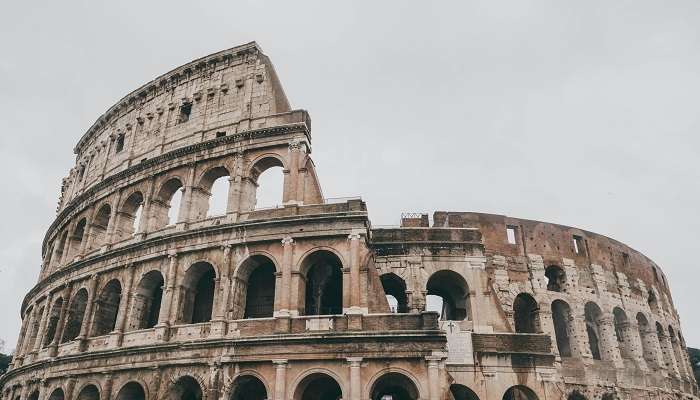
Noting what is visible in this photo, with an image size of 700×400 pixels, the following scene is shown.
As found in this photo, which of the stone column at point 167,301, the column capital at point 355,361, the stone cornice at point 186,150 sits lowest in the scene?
the column capital at point 355,361

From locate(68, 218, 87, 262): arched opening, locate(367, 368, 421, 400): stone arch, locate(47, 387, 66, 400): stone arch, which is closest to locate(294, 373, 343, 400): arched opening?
locate(367, 368, 421, 400): stone arch

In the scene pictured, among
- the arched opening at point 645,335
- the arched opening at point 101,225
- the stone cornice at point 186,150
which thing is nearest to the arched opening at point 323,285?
the stone cornice at point 186,150

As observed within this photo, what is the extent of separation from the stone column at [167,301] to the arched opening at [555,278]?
49.2 feet

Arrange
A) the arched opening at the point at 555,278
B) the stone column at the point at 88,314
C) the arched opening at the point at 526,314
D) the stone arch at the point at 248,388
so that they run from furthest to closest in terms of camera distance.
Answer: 1. the arched opening at the point at 555,278
2. the arched opening at the point at 526,314
3. the stone column at the point at 88,314
4. the stone arch at the point at 248,388

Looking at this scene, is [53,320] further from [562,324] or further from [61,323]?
[562,324]

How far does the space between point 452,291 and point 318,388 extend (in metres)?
6.45

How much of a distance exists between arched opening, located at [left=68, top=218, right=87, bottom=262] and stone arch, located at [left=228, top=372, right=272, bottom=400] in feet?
38.4

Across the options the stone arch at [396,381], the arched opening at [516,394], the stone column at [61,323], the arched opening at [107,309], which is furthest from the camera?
the stone column at [61,323]

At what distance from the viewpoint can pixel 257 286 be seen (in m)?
16.4

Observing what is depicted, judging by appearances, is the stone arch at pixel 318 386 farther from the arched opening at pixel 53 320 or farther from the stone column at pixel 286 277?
the arched opening at pixel 53 320

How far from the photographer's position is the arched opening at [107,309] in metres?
17.8

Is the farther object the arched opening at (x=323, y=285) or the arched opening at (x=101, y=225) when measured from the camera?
the arched opening at (x=101, y=225)

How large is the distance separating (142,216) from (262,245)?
230 inches

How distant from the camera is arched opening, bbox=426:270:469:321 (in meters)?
17.4
